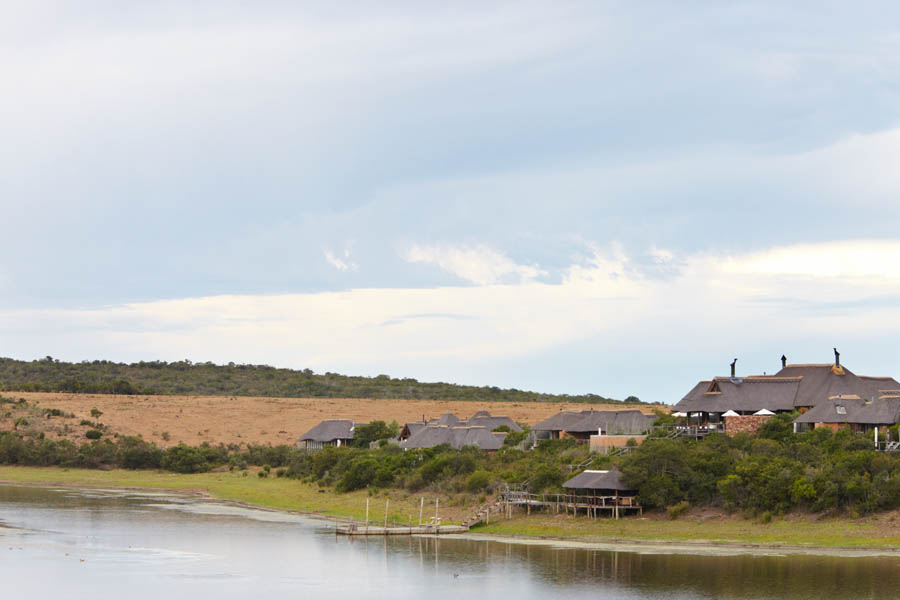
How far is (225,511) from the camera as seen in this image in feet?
242

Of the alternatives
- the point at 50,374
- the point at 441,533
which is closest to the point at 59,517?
the point at 441,533

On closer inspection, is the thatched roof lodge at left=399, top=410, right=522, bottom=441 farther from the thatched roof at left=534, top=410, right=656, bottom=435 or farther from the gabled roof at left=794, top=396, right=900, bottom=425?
the gabled roof at left=794, top=396, right=900, bottom=425

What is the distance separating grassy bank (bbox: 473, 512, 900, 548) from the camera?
177ft

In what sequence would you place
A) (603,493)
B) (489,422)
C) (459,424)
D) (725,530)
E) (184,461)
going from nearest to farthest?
(725,530), (603,493), (459,424), (489,422), (184,461)

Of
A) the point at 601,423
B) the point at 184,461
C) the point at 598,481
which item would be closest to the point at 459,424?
the point at 601,423

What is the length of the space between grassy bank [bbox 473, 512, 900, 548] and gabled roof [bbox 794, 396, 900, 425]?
31.4 ft

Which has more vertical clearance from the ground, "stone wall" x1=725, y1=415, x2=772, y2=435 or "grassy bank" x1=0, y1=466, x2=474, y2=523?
"stone wall" x1=725, y1=415, x2=772, y2=435

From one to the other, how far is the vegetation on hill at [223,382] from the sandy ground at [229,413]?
10293mm

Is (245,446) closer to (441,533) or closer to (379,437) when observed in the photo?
(379,437)

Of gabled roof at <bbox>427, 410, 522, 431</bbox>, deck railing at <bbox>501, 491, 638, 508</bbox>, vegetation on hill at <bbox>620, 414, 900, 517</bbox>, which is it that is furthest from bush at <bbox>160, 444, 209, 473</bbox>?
vegetation on hill at <bbox>620, 414, 900, 517</bbox>

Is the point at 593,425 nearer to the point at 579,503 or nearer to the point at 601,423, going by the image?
the point at 601,423

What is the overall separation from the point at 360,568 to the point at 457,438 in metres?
32.3

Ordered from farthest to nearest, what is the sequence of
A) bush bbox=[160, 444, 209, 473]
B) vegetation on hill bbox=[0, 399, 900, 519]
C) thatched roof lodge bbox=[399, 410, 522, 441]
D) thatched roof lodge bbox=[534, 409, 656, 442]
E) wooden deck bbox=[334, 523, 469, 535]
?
bush bbox=[160, 444, 209, 473] → thatched roof lodge bbox=[399, 410, 522, 441] → thatched roof lodge bbox=[534, 409, 656, 442] → wooden deck bbox=[334, 523, 469, 535] → vegetation on hill bbox=[0, 399, 900, 519]

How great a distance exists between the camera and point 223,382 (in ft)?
554
